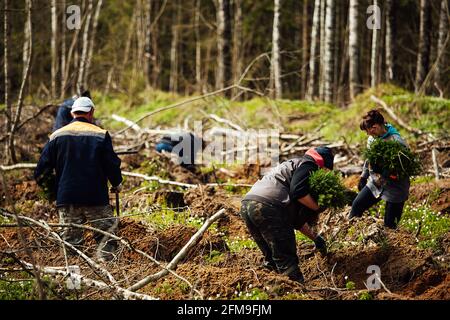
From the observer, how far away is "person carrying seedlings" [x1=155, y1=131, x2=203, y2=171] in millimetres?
14062

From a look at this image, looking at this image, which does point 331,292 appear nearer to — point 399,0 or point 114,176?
point 114,176

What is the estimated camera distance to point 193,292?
645 centimetres

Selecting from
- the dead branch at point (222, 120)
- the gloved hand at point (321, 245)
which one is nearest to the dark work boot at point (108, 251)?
the gloved hand at point (321, 245)

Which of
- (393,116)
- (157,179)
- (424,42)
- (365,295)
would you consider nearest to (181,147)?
(157,179)

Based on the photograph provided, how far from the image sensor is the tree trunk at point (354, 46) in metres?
18.8

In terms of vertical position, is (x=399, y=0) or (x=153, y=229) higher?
(x=399, y=0)

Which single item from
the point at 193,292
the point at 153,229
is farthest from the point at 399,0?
the point at 193,292

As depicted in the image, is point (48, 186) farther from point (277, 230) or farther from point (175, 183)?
point (175, 183)

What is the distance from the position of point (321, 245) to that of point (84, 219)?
9.76 feet

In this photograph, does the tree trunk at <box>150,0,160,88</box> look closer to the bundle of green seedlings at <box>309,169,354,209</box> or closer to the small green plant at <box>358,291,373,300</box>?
the bundle of green seedlings at <box>309,169,354,209</box>

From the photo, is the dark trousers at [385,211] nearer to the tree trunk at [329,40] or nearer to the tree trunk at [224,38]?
the tree trunk at [329,40]

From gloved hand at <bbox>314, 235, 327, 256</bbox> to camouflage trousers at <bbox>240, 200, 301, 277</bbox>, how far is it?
2.14 ft

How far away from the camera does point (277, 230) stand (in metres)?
6.91
